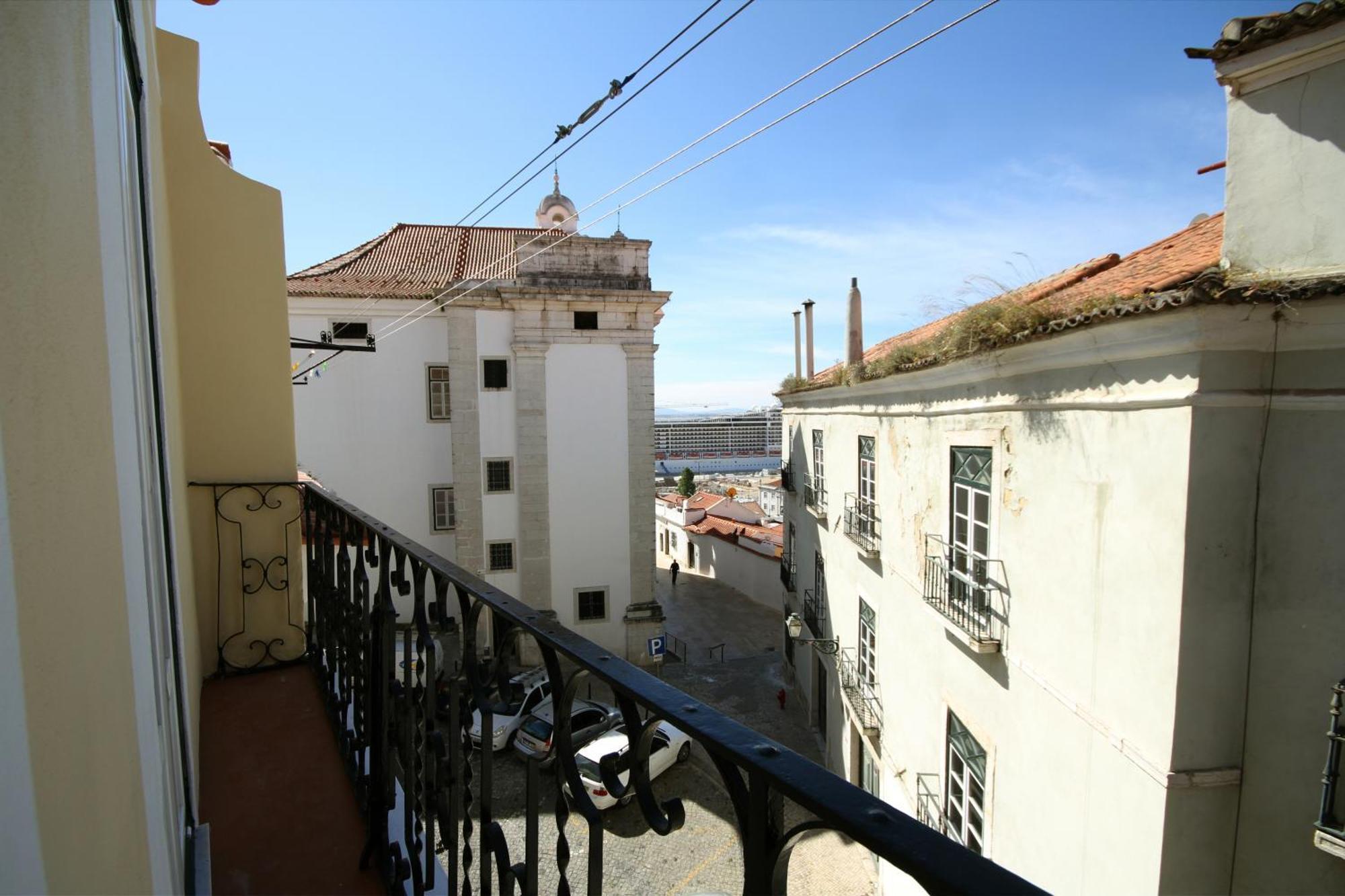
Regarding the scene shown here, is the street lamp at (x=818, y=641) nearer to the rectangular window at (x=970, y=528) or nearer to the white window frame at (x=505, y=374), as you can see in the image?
the rectangular window at (x=970, y=528)

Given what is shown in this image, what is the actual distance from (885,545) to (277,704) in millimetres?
7036

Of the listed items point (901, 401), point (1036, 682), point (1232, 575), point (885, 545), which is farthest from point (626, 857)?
point (1232, 575)

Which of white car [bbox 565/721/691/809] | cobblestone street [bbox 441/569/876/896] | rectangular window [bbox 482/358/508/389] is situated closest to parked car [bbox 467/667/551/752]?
cobblestone street [bbox 441/569/876/896]

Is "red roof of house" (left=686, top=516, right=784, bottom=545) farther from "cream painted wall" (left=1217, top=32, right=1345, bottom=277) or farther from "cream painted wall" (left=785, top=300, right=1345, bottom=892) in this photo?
"cream painted wall" (left=1217, top=32, right=1345, bottom=277)

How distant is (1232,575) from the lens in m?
3.90

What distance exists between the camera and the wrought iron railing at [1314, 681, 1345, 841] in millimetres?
3643

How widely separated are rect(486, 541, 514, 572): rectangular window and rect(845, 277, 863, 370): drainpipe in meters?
9.46

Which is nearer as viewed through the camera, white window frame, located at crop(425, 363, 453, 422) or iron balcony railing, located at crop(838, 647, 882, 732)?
iron balcony railing, located at crop(838, 647, 882, 732)

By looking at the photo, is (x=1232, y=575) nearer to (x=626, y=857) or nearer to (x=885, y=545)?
(x=885, y=545)

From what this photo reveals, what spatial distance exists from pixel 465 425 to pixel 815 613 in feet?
28.7

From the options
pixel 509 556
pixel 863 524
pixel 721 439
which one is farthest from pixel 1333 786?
pixel 721 439

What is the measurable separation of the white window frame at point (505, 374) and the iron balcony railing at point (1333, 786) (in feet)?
47.3

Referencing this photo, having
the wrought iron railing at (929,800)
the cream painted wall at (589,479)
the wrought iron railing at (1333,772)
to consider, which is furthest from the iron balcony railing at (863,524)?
the cream painted wall at (589,479)

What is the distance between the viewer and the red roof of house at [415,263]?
50.0 feet
